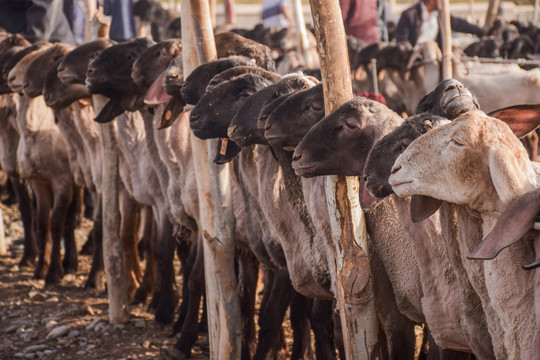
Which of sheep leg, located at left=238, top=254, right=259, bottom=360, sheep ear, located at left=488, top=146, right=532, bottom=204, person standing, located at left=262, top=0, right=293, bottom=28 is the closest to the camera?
sheep ear, located at left=488, top=146, right=532, bottom=204

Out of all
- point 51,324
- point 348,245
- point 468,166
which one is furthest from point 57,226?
point 468,166

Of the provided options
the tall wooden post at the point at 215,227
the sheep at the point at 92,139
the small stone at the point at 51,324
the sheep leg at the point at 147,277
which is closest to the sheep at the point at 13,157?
the sheep at the point at 92,139

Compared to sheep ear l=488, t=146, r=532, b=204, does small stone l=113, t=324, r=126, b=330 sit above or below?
below

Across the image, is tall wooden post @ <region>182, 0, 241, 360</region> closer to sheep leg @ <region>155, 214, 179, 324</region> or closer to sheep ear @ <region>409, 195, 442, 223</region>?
sheep leg @ <region>155, 214, 179, 324</region>

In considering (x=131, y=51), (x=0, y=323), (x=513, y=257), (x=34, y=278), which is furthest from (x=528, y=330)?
(x=34, y=278)

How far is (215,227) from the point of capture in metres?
5.81

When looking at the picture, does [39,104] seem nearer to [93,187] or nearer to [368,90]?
[93,187]

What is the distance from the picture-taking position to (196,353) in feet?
22.4

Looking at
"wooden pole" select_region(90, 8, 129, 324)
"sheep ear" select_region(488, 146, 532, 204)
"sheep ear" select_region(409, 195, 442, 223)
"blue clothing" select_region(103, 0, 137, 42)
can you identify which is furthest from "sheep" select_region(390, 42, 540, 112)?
"blue clothing" select_region(103, 0, 137, 42)

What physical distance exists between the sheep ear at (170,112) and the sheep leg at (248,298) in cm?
127

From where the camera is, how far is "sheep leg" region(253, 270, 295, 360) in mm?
6012

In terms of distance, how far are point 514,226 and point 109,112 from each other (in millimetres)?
4897

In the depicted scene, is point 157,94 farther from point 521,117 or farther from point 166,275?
point 521,117

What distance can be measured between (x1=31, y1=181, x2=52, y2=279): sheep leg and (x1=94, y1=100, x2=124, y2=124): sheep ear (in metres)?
2.82
